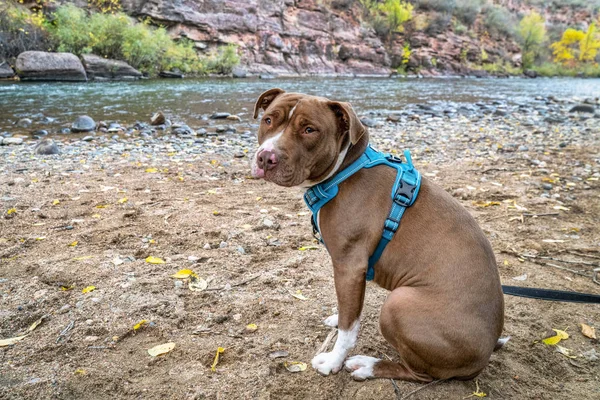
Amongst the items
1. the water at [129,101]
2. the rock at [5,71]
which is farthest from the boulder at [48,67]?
the water at [129,101]

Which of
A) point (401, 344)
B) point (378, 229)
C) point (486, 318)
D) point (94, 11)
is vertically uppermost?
point (94, 11)

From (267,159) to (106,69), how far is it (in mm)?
26528

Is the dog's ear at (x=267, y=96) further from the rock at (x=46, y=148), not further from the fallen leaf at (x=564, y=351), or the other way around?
the rock at (x=46, y=148)

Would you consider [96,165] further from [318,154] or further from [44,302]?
[318,154]

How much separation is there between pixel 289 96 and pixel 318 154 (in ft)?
1.62

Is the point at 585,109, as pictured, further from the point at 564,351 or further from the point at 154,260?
the point at 154,260

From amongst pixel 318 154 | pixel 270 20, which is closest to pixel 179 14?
pixel 270 20

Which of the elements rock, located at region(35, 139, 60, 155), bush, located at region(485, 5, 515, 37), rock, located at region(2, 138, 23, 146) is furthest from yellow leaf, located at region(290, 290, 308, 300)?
bush, located at region(485, 5, 515, 37)

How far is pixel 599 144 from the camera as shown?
906cm

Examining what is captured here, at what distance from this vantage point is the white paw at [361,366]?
2.44m

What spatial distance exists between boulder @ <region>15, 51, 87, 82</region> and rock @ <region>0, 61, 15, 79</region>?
76 cm

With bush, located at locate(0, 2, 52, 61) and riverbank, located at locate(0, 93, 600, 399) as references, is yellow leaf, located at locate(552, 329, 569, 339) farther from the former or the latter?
bush, located at locate(0, 2, 52, 61)

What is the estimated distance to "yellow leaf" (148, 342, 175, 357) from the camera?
255cm

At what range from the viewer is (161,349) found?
102 inches
